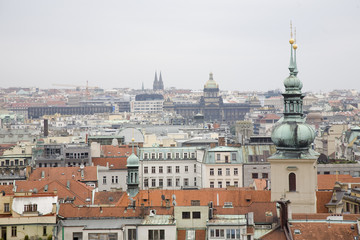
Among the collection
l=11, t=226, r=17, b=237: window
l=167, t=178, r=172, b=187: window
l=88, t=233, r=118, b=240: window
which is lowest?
l=167, t=178, r=172, b=187: window

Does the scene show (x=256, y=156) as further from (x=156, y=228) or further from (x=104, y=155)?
(x=156, y=228)

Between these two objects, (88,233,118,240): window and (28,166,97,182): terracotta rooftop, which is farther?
(28,166,97,182): terracotta rooftop

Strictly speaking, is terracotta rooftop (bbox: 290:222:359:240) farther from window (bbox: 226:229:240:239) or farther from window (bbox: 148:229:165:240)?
window (bbox: 148:229:165:240)

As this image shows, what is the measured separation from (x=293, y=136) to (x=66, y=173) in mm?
34806

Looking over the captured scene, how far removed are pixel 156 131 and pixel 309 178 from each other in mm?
113679

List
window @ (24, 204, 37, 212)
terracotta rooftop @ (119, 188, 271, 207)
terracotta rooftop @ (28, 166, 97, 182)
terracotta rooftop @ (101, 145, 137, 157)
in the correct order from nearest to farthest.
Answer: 1. window @ (24, 204, 37, 212)
2. terracotta rooftop @ (119, 188, 271, 207)
3. terracotta rooftop @ (28, 166, 97, 182)
4. terracotta rooftop @ (101, 145, 137, 157)

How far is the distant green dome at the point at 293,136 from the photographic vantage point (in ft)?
207

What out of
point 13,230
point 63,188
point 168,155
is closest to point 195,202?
point 13,230

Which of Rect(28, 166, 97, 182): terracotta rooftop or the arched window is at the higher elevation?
the arched window

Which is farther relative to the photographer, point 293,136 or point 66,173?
point 66,173

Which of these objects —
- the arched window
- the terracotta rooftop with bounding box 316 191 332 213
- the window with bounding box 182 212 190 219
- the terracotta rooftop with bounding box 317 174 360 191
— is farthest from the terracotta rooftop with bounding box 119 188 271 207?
the terracotta rooftop with bounding box 317 174 360 191

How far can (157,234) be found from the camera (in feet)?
183

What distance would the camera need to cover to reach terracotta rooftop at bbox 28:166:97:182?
93.1m

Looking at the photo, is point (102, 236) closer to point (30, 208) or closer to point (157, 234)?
point (157, 234)
